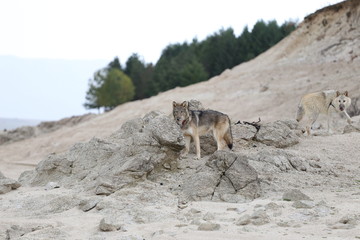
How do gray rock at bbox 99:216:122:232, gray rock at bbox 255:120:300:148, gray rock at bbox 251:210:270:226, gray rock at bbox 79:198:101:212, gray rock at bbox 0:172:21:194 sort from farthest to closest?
gray rock at bbox 255:120:300:148, gray rock at bbox 0:172:21:194, gray rock at bbox 79:198:101:212, gray rock at bbox 99:216:122:232, gray rock at bbox 251:210:270:226

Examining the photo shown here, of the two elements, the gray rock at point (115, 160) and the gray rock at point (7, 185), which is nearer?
the gray rock at point (115, 160)

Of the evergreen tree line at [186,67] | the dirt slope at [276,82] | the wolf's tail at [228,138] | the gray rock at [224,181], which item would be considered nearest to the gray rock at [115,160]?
the gray rock at [224,181]

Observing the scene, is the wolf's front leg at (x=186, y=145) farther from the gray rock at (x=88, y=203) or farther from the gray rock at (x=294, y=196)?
the gray rock at (x=294, y=196)

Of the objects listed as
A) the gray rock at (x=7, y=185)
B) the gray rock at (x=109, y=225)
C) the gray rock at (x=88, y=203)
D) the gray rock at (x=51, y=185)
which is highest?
the gray rock at (x=7, y=185)

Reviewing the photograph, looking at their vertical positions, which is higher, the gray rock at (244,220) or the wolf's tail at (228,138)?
the wolf's tail at (228,138)

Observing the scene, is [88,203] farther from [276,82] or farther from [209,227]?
[276,82]

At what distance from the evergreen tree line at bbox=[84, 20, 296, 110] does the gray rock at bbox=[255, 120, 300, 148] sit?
125 feet

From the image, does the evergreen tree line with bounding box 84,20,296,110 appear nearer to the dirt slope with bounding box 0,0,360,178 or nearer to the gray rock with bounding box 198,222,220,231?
the dirt slope with bounding box 0,0,360,178

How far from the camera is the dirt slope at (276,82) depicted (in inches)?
1127

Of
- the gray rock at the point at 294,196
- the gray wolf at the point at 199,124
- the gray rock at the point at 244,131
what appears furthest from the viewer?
the gray rock at the point at 244,131

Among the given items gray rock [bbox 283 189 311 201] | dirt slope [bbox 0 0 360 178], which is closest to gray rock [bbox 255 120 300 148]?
gray rock [bbox 283 189 311 201]

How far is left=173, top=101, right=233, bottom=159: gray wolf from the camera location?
981 cm

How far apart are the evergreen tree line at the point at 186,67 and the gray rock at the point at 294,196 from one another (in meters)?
41.7

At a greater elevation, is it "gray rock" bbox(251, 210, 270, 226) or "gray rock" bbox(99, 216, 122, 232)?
"gray rock" bbox(99, 216, 122, 232)
